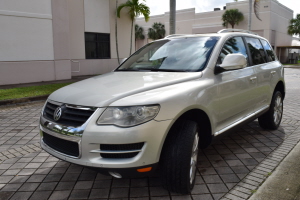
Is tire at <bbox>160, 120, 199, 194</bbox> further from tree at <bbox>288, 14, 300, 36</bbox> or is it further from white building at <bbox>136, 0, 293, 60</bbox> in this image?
tree at <bbox>288, 14, 300, 36</bbox>

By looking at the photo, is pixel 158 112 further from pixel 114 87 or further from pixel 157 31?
pixel 157 31

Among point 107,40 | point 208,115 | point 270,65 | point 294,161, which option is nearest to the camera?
point 208,115

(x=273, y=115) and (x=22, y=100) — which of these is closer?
(x=273, y=115)

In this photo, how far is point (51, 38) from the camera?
13.7 m

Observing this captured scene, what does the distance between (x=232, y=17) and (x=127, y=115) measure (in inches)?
1536

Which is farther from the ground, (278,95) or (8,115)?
(278,95)

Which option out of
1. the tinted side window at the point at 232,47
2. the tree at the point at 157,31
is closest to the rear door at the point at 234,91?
the tinted side window at the point at 232,47

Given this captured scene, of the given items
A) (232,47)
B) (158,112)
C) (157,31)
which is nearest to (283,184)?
(158,112)

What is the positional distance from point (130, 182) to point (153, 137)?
1.00 m

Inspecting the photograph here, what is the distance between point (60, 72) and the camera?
14336mm

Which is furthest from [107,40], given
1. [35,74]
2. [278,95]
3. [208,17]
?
[208,17]

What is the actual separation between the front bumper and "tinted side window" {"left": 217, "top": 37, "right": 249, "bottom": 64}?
5.00 feet

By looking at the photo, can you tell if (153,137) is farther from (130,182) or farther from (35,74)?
(35,74)

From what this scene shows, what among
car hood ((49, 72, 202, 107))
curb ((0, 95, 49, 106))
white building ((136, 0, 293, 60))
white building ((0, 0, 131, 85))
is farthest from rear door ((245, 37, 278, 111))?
white building ((136, 0, 293, 60))
